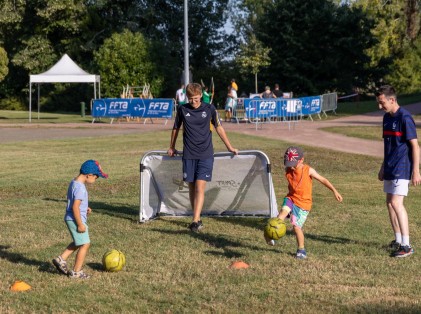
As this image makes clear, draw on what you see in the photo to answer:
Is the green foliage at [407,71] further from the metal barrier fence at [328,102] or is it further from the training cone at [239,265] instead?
the training cone at [239,265]

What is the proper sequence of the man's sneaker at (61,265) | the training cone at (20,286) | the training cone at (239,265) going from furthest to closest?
the training cone at (239,265)
the man's sneaker at (61,265)
the training cone at (20,286)

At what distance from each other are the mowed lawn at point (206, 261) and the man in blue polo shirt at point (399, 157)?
371 mm

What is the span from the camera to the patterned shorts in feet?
26.4

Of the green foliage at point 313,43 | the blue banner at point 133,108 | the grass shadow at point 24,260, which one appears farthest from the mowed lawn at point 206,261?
the green foliage at point 313,43

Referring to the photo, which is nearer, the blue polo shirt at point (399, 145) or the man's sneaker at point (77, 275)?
the man's sneaker at point (77, 275)

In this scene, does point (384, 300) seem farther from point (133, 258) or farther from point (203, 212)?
point (203, 212)

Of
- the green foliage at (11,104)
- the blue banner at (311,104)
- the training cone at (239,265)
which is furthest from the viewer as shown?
the green foliage at (11,104)

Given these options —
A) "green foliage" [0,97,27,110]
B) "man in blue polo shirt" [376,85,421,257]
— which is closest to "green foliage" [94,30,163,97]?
"green foliage" [0,97,27,110]

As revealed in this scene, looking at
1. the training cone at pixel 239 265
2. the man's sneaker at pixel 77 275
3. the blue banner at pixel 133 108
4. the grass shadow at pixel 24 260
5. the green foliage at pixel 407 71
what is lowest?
the grass shadow at pixel 24 260

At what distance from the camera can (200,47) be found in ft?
182

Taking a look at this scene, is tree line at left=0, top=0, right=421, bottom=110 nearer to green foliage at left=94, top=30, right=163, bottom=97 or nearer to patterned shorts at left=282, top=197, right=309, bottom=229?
green foliage at left=94, top=30, right=163, bottom=97

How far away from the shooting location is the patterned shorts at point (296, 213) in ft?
26.4

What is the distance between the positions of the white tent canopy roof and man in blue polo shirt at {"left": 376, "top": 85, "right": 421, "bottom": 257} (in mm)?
26728

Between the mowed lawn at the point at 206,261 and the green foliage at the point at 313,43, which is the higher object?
the green foliage at the point at 313,43
